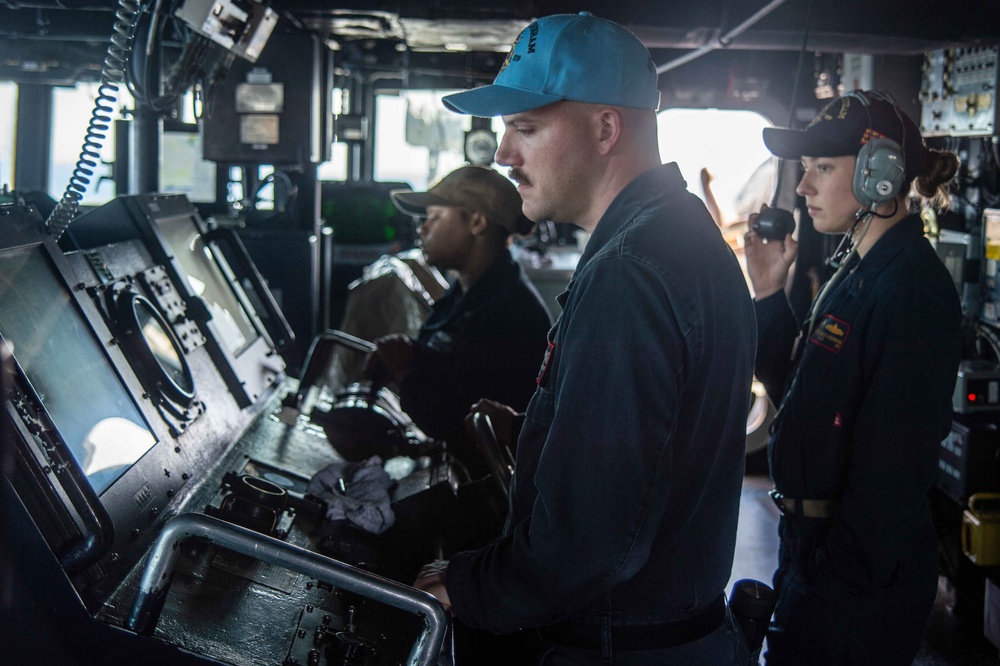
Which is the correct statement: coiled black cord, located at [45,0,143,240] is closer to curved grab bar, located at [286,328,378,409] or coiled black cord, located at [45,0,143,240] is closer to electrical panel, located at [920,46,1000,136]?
curved grab bar, located at [286,328,378,409]

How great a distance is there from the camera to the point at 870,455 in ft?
6.72

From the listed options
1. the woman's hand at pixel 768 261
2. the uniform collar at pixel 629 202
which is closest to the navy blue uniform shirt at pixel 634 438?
the uniform collar at pixel 629 202

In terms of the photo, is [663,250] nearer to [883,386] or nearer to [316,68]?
[883,386]

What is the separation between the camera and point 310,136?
418cm

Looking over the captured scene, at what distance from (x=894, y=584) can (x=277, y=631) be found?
4.60ft

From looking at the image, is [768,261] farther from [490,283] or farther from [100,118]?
[100,118]

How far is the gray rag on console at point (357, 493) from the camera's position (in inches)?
75.7

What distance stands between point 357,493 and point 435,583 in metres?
0.75

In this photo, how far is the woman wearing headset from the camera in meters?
2.03

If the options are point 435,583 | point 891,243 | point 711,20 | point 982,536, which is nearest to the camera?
point 435,583

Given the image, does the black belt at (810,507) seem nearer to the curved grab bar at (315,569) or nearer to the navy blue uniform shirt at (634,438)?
the navy blue uniform shirt at (634,438)

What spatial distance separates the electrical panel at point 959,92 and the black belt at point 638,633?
3277 millimetres

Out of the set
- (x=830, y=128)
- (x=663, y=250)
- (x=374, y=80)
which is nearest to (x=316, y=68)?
(x=830, y=128)

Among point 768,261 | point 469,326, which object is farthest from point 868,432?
point 469,326
